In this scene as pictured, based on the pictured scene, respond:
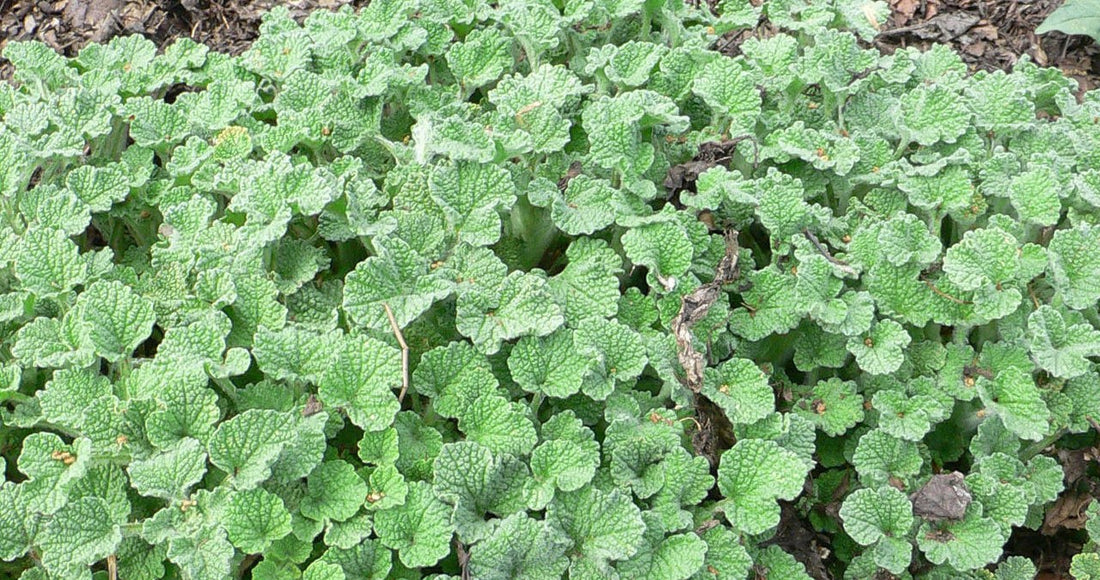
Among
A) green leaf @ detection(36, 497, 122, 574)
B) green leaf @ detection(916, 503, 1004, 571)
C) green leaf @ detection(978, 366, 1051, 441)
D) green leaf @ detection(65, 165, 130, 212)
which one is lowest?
green leaf @ detection(916, 503, 1004, 571)

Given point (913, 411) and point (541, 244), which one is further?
point (541, 244)

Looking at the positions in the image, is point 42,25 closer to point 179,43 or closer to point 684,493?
point 179,43

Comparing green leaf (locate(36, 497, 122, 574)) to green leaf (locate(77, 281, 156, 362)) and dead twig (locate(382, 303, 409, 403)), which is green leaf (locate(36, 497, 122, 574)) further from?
dead twig (locate(382, 303, 409, 403))

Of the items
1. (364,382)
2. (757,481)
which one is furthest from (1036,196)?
(364,382)

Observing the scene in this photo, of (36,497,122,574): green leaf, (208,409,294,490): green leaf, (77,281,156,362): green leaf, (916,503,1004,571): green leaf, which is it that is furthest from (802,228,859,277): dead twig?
(36,497,122,574): green leaf

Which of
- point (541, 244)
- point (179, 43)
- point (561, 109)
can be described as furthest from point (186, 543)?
point (179, 43)

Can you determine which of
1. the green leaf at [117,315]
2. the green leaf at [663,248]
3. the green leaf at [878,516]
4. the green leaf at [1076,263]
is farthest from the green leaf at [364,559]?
the green leaf at [1076,263]

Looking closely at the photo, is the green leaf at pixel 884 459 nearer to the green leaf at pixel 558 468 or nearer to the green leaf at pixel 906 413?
the green leaf at pixel 906 413
